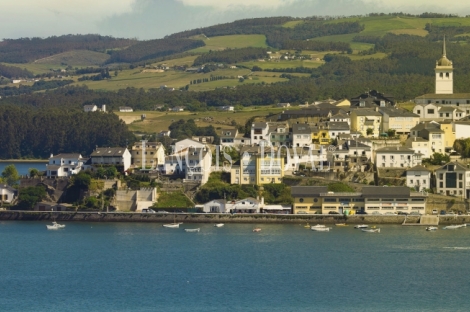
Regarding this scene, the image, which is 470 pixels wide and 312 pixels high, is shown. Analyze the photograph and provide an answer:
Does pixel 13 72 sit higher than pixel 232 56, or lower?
higher

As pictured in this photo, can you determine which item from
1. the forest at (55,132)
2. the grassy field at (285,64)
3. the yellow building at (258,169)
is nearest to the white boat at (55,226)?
the yellow building at (258,169)

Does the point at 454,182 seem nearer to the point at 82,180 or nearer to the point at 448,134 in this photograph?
the point at 448,134

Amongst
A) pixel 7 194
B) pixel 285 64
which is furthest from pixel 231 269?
pixel 285 64

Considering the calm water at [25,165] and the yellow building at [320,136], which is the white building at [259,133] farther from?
the calm water at [25,165]

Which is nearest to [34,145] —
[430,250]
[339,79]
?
[339,79]

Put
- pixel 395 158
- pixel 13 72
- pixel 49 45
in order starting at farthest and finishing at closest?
pixel 49 45, pixel 13 72, pixel 395 158

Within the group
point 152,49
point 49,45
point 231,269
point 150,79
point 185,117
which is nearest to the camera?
point 231,269

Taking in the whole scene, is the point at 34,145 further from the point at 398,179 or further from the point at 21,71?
the point at 21,71
